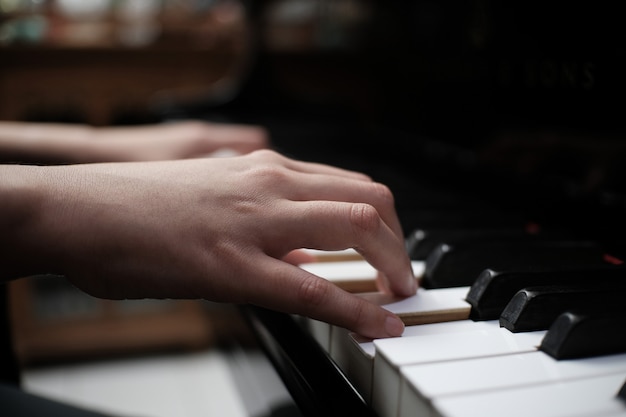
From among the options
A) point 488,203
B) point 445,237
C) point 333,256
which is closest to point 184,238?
point 333,256

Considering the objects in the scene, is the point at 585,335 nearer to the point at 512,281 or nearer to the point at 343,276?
the point at 512,281

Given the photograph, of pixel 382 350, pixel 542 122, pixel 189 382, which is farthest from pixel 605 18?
pixel 189 382

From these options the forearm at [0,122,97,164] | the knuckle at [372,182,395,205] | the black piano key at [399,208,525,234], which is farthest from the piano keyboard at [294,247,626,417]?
the forearm at [0,122,97,164]

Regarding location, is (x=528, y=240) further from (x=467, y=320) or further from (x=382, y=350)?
(x=382, y=350)

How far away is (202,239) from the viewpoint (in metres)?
0.53

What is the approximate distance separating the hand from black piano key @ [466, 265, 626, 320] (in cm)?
7

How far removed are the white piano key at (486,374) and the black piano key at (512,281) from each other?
0.08 m

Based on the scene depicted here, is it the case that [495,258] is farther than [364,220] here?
Yes

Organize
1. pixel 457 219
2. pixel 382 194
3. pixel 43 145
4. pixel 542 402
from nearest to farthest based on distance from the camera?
pixel 542 402, pixel 382 194, pixel 457 219, pixel 43 145

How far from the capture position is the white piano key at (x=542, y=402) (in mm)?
387

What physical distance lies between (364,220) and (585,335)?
0.21 m

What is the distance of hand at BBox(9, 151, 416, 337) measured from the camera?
0.51 meters

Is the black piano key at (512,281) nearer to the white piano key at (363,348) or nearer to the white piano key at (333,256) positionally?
the white piano key at (363,348)

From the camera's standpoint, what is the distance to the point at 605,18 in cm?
75
